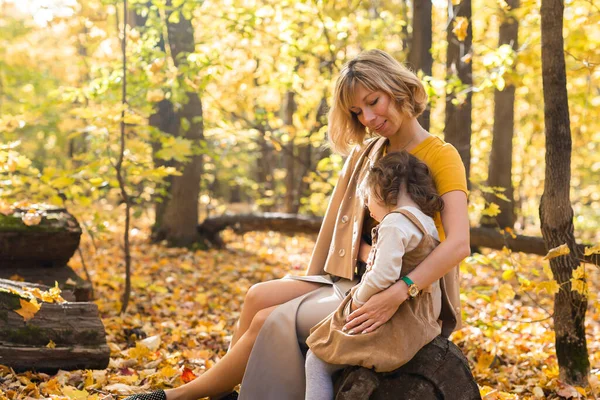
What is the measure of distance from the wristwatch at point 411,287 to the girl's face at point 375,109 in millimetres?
823

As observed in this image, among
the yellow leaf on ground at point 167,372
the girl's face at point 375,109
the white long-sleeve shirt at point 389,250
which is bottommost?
Result: the yellow leaf on ground at point 167,372

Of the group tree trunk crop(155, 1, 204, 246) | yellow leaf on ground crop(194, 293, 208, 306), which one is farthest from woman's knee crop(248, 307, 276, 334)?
tree trunk crop(155, 1, 204, 246)

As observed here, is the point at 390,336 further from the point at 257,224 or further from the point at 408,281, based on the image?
the point at 257,224

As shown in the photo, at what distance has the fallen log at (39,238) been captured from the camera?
4.32 metres

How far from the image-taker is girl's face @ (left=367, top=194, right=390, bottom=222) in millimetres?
2380

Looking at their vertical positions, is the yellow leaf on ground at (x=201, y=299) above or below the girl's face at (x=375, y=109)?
below

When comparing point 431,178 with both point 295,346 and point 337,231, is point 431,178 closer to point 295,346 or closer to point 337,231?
point 337,231

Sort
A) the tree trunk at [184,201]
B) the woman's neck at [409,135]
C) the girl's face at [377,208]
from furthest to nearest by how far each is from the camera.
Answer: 1. the tree trunk at [184,201]
2. the woman's neck at [409,135]
3. the girl's face at [377,208]

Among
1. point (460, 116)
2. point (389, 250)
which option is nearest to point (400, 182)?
point (389, 250)

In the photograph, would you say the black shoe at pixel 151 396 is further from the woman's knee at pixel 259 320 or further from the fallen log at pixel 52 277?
the fallen log at pixel 52 277

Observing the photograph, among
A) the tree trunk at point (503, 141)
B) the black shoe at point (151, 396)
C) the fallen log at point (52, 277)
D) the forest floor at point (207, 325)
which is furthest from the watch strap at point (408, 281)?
the tree trunk at point (503, 141)

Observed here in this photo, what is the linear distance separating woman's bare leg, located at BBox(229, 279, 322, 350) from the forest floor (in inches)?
25.8

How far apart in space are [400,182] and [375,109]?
0.52 meters

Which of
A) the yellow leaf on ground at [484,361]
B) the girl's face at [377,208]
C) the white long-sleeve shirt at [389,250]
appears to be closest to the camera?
the white long-sleeve shirt at [389,250]
